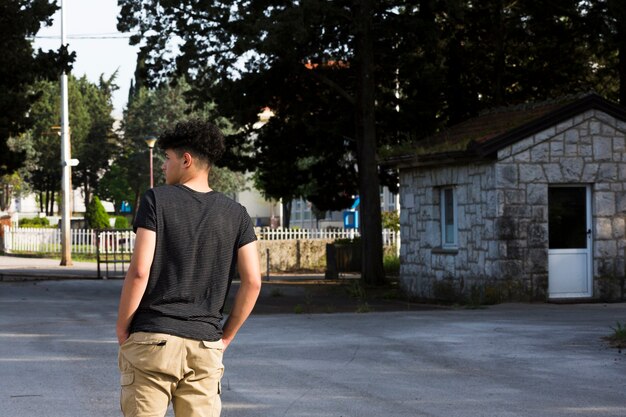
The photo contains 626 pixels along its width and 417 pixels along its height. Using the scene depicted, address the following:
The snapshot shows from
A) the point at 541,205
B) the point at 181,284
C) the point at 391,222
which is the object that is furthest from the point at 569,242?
the point at 391,222

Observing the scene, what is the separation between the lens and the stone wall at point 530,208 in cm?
2022

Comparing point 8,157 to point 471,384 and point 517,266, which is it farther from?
point 471,384

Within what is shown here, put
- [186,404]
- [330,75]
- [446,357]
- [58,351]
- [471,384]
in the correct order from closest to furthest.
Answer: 1. [186,404]
2. [471,384]
3. [446,357]
4. [58,351]
5. [330,75]

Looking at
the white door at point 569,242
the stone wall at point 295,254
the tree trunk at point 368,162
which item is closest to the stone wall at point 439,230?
the white door at point 569,242

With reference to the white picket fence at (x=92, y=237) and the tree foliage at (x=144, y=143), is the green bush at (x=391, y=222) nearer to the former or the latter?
the white picket fence at (x=92, y=237)

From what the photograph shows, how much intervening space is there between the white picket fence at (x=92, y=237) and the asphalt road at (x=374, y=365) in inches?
853

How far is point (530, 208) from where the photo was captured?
20375mm

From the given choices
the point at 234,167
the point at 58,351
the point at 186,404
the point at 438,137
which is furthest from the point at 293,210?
the point at 186,404

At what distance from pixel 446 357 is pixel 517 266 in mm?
8469

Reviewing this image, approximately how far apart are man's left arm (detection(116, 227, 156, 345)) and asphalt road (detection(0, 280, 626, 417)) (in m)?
3.82

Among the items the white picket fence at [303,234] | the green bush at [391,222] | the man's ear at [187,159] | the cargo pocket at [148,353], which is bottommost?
the cargo pocket at [148,353]

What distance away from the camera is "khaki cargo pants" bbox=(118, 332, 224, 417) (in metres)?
4.84

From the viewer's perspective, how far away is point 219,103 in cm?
2778

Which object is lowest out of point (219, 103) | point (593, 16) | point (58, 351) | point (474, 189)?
point (58, 351)
